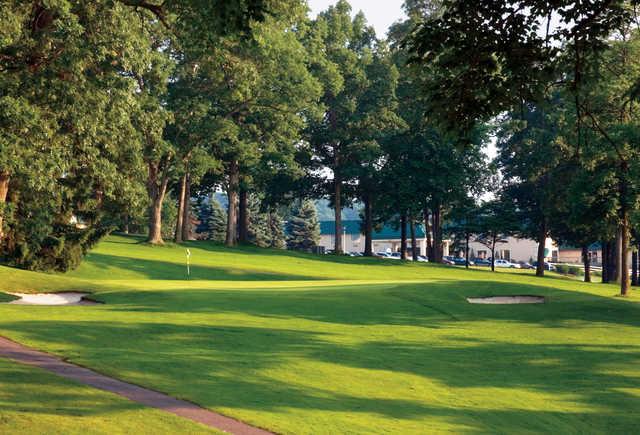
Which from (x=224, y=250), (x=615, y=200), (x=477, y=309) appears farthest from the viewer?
(x=224, y=250)

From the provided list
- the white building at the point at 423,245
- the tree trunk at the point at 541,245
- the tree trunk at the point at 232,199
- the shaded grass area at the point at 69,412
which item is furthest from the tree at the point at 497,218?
the white building at the point at 423,245

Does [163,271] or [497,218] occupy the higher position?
[497,218]

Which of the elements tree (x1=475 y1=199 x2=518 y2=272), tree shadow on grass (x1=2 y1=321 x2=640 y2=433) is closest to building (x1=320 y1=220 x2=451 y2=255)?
tree (x1=475 y1=199 x2=518 y2=272)

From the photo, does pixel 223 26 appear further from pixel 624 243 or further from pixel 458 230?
pixel 458 230

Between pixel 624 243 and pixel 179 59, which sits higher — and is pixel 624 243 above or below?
below

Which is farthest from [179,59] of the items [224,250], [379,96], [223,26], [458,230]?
[223,26]

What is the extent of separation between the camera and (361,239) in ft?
609

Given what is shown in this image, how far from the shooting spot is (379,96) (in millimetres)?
74062

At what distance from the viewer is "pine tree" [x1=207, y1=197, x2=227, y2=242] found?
11094cm

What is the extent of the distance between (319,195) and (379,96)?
11.6 meters

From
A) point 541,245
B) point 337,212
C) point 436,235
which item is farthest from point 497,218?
point 337,212

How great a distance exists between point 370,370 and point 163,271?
3212cm

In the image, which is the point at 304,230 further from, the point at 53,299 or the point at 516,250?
the point at 53,299

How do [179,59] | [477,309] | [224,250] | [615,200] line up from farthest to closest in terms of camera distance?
[224,250] < [179,59] < [615,200] < [477,309]
